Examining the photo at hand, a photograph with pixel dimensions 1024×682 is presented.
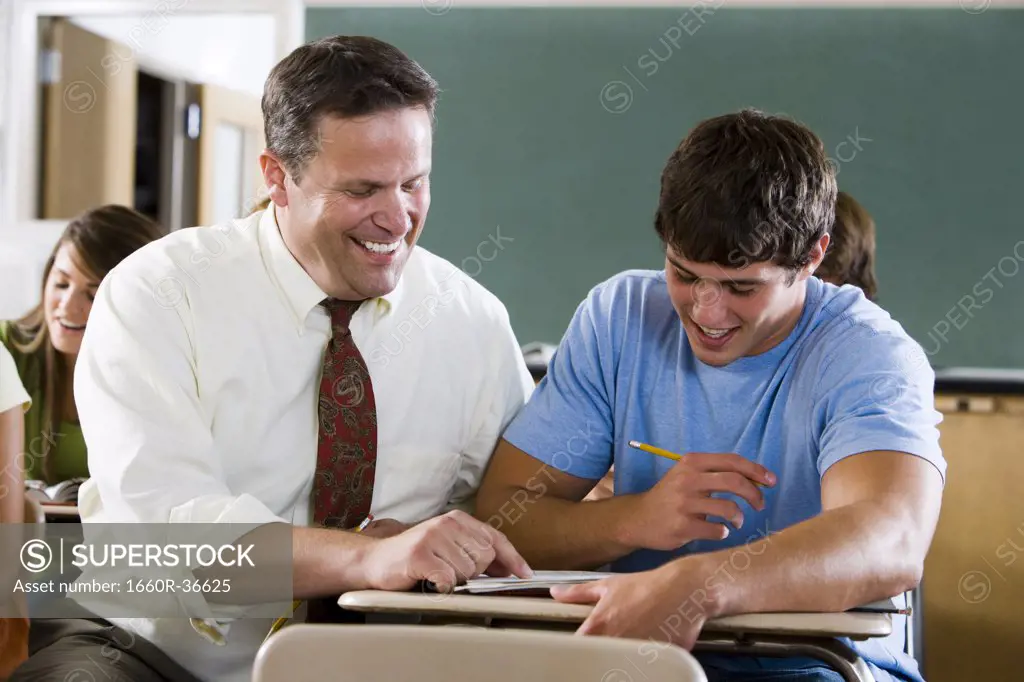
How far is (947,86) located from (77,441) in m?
2.79

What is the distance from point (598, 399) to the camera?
1.74 meters

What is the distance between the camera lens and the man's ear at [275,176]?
5.72ft

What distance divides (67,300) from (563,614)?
175cm

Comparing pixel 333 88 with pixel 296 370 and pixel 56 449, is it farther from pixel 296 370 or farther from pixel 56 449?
pixel 56 449

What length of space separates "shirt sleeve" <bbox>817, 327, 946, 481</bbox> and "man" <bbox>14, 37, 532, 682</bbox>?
57 cm

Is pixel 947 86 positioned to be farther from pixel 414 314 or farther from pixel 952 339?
pixel 414 314

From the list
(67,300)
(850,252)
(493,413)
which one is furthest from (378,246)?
(850,252)

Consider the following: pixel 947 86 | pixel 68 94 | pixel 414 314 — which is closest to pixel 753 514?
pixel 414 314

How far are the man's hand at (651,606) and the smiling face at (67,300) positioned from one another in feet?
5.49

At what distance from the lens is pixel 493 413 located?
72.9 inches

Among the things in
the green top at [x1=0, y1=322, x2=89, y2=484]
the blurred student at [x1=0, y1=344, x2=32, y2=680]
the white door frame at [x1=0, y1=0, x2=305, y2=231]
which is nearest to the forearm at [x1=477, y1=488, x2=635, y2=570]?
the blurred student at [x1=0, y1=344, x2=32, y2=680]

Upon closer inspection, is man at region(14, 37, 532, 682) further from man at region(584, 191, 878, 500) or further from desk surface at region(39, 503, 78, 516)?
man at region(584, 191, 878, 500)

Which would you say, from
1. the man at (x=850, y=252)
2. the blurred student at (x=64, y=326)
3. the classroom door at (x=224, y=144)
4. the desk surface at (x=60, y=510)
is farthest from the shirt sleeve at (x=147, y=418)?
the classroom door at (x=224, y=144)

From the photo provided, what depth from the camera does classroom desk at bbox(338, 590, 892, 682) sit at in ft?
3.71
